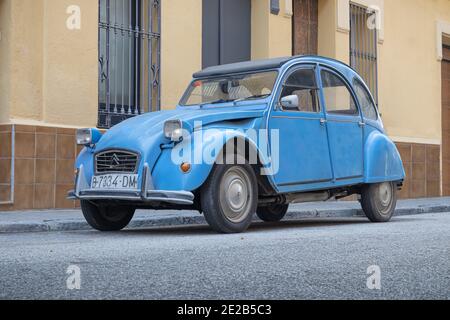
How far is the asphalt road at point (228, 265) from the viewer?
4.09 metres

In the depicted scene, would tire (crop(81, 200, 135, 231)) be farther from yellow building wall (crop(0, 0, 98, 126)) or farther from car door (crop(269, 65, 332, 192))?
yellow building wall (crop(0, 0, 98, 126))

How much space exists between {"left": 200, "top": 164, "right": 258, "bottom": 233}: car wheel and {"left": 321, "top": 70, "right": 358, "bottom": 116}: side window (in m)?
1.80

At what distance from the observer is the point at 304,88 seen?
8.93m

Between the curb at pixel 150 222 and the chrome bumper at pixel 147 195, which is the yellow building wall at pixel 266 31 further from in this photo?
the chrome bumper at pixel 147 195

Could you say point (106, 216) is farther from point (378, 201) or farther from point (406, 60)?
point (406, 60)

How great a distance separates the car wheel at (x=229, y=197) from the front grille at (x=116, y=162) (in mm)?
718

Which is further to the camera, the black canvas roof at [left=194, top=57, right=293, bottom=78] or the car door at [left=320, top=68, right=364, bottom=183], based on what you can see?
the car door at [left=320, top=68, right=364, bottom=183]

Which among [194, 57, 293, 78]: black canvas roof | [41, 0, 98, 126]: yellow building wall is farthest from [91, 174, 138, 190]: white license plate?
[41, 0, 98, 126]: yellow building wall

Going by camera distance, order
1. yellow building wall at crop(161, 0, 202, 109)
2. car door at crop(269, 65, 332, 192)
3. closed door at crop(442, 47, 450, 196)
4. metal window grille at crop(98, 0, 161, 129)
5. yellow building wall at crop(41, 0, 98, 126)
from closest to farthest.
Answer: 1. car door at crop(269, 65, 332, 192)
2. yellow building wall at crop(41, 0, 98, 126)
3. metal window grille at crop(98, 0, 161, 129)
4. yellow building wall at crop(161, 0, 202, 109)
5. closed door at crop(442, 47, 450, 196)

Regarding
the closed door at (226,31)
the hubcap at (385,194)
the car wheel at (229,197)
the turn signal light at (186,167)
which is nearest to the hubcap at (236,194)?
the car wheel at (229,197)

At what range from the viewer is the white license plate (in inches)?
290

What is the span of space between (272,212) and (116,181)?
2975 mm

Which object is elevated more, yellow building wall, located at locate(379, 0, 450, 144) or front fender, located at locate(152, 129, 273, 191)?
yellow building wall, located at locate(379, 0, 450, 144)
